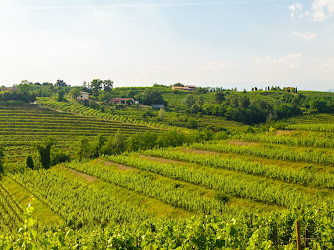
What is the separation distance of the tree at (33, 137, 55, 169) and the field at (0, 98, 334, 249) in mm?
3534

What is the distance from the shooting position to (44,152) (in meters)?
67.7

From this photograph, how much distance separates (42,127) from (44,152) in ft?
103

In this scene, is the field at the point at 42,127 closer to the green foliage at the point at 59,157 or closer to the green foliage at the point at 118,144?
the green foliage at the point at 59,157

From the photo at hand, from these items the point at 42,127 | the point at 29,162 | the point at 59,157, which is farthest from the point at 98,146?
the point at 42,127

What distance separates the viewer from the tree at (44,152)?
67.2 metres

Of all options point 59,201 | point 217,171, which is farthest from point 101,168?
point 217,171

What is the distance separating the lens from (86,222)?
35125mm

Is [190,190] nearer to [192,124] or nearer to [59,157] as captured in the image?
[59,157]

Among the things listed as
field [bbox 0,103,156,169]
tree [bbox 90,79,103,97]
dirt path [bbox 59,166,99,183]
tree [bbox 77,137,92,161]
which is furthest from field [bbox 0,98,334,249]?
tree [bbox 90,79,103,97]

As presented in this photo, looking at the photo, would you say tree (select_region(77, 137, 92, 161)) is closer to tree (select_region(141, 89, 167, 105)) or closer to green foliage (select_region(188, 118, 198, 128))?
green foliage (select_region(188, 118, 198, 128))

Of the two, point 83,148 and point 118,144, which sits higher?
point 118,144

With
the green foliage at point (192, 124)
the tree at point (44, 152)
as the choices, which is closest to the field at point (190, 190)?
the tree at point (44, 152)

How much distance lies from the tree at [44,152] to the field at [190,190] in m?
3.53

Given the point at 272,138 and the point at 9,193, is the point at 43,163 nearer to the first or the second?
the point at 9,193
